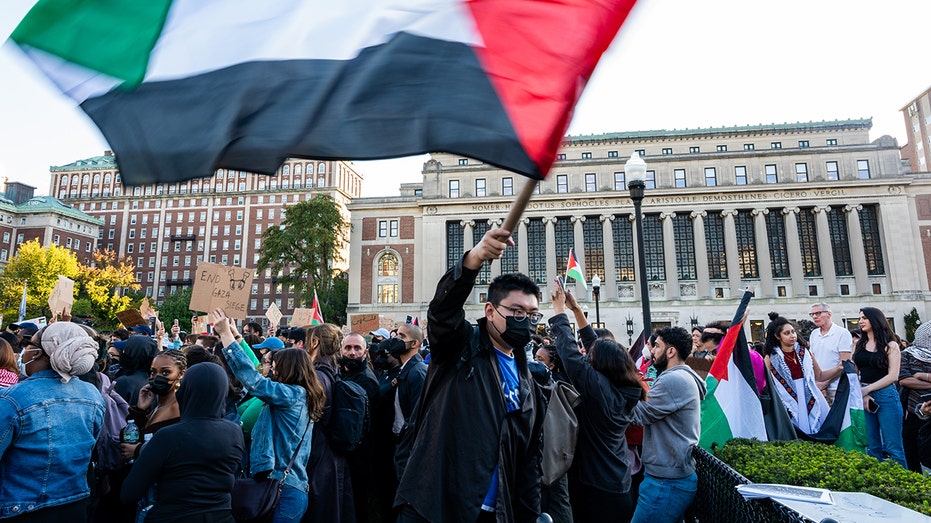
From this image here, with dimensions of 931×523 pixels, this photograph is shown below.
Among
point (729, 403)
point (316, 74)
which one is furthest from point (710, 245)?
point (316, 74)

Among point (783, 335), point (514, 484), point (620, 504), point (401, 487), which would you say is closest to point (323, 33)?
point (401, 487)

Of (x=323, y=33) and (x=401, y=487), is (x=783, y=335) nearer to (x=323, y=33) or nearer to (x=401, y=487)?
(x=401, y=487)

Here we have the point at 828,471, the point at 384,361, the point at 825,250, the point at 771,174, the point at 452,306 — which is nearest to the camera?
the point at 452,306

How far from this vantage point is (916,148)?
7919cm

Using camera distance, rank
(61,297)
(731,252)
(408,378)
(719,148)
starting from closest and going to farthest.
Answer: (408,378) → (61,297) → (731,252) → (719,148)

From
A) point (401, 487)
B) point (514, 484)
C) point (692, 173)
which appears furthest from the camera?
point (692, 173)

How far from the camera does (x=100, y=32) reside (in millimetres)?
2479

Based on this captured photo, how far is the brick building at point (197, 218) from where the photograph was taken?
356ft

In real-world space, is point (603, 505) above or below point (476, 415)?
below

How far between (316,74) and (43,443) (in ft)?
10.3

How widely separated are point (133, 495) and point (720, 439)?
5581 millimetres

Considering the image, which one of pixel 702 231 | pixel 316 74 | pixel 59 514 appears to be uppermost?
pixel 702 231

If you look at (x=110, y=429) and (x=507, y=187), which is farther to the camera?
(x=507, y=187)

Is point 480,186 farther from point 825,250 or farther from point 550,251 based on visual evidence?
point 825,250
